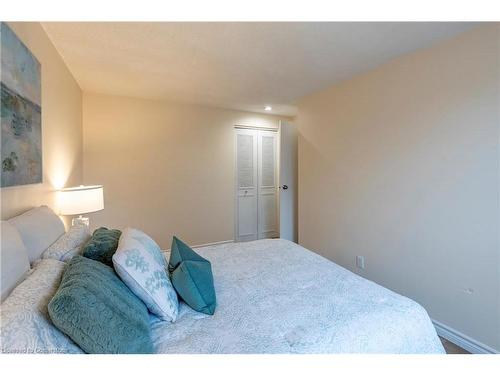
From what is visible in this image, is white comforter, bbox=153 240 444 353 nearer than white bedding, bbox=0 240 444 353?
No

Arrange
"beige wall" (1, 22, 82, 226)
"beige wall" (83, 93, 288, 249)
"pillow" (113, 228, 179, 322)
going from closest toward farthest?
"pillow" (113, 228, 179, 322)
"beige wall" (1, 22, 82, 226)
"beige wall" (83, 93, 288, 249)

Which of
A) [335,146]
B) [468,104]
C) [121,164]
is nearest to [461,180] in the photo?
[468,104]

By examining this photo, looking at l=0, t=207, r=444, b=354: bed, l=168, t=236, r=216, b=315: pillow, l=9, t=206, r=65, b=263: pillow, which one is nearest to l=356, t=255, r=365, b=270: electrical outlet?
l=0, t=207, r=444, b=354: bed

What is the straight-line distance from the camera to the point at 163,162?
3.63 m

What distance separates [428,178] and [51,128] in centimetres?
302

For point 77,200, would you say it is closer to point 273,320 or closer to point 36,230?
point 36,230

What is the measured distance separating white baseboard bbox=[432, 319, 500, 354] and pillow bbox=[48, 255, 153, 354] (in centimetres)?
219

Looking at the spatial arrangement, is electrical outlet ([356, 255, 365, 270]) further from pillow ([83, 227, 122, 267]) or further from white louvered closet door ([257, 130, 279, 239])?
pillow ([83, 227, 122, 267])

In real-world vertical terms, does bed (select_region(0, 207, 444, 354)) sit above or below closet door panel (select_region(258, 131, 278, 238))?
below

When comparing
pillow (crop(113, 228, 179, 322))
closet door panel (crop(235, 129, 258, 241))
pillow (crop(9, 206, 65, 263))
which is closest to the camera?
pillow (crop(113, 228, 179, 322))

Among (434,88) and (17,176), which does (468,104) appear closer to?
(434,88)

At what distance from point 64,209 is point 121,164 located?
143 cm

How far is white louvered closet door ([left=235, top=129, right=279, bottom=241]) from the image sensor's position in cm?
423

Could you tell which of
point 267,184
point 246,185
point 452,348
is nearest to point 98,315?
point 452,348
